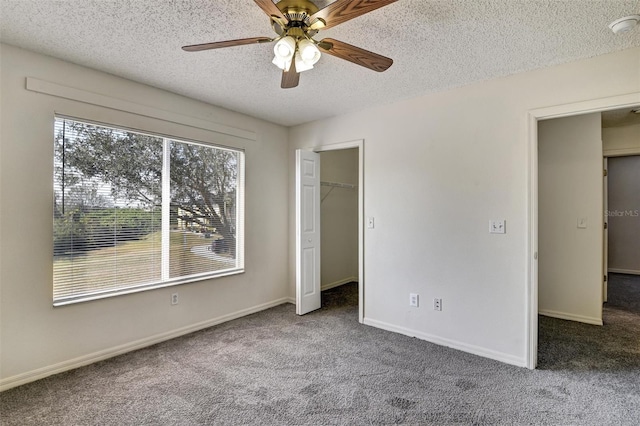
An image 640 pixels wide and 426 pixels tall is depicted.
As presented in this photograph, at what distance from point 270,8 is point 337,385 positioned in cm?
241

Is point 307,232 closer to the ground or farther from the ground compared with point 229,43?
closer to the ground

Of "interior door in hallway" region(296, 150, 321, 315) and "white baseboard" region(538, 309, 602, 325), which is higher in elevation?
"interior door in hallway" region(296, 150, 321, 315)

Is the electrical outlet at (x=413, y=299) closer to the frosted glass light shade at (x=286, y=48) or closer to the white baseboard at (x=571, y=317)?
the white baseboard at (x=571, y=317)

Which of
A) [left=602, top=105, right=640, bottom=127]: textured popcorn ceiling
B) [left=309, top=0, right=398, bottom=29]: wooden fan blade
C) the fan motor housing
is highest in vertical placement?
[left=602, top=105, right=640, bottom=127]: textured popcorn ceiling

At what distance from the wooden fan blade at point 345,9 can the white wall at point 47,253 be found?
2140mm

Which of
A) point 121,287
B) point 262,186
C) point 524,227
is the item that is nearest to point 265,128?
point 262,186

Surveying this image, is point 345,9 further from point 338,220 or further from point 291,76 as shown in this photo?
point 338,220

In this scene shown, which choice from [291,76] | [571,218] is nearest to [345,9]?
[291,76]

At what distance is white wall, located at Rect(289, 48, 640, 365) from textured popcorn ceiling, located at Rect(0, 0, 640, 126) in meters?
0.19

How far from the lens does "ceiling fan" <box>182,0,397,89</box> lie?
58.9 inches

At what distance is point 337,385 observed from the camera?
2.34 meters

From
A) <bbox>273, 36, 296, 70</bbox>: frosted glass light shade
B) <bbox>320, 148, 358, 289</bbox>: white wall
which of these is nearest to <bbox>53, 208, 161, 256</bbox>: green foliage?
<bbox>273, 36, 296, 70</bbox>: frosted glass light shade

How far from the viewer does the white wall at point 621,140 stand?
15.0 feet

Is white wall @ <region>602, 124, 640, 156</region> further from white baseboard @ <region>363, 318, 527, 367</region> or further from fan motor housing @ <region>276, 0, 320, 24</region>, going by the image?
fan motor housing @ <region>276, 0, 320, 24</region>
